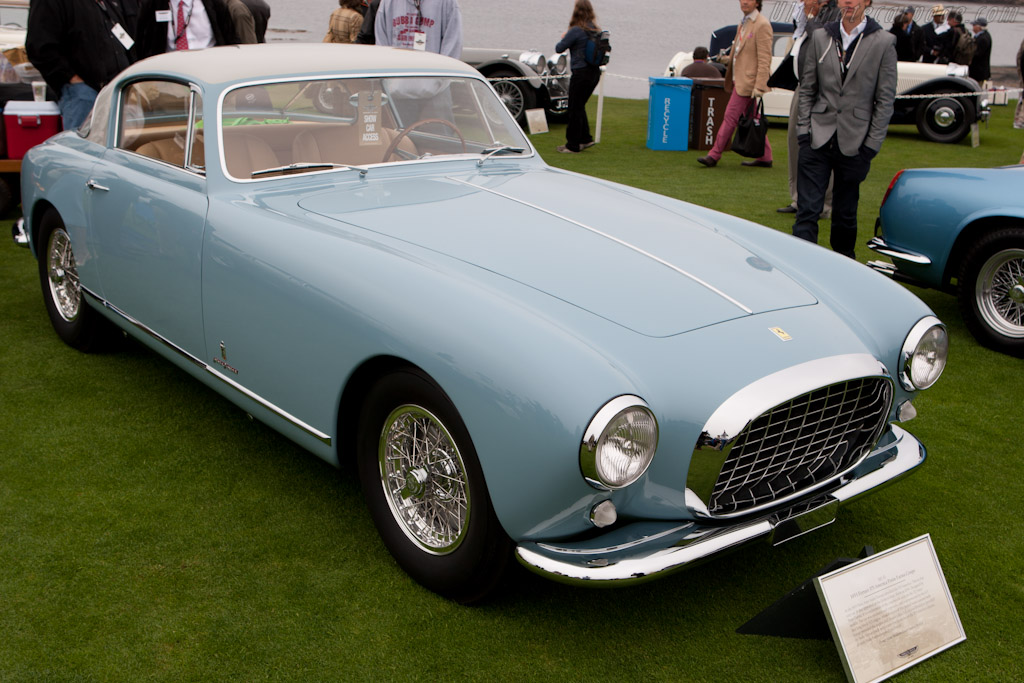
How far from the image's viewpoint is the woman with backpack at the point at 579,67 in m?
10.8

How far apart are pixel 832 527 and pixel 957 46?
16035 millimetres

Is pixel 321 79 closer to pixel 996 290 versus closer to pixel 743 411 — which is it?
pixel 743 411

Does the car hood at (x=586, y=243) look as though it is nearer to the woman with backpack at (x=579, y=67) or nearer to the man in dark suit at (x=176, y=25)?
the man in dark suit at (x=176, y=25)

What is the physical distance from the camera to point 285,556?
301 centimetres

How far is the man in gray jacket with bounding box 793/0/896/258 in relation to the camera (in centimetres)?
556

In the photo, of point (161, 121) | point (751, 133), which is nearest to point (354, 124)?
point (161, 121)

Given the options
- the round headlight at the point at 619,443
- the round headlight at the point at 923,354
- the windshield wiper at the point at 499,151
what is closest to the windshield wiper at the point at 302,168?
the windshield wiper at the point at 499,151

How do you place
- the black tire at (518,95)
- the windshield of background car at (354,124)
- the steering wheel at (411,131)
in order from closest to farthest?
the windshield of background car at (354,124), the steering wheel at (411,131), the black tire at (518,95)

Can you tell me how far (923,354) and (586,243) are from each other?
3.83ft

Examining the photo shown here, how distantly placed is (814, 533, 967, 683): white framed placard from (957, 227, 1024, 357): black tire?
2.79 metres

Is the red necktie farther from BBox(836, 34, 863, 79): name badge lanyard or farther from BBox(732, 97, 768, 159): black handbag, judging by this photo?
BBox(732, 97, 768, 159): black handbag

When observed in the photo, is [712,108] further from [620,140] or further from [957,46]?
[957,46]

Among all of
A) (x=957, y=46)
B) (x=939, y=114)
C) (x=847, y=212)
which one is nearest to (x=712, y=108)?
(x=939, y=114)

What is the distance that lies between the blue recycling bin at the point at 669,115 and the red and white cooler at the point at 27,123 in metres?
7.08
